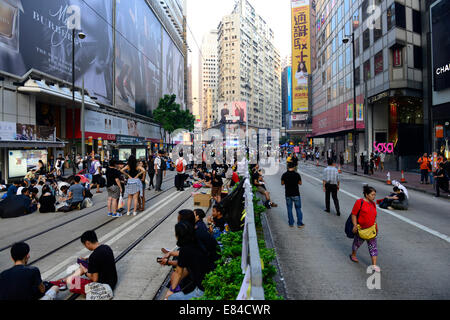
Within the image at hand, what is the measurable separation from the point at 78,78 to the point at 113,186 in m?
29.1

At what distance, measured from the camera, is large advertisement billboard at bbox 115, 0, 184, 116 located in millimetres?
45906

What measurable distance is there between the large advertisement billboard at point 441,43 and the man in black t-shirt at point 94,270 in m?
26.1

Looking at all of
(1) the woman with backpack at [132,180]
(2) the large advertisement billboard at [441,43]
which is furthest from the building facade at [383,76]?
(1) the woman with backpack at [132,180]

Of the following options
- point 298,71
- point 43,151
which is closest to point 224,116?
point 298,71

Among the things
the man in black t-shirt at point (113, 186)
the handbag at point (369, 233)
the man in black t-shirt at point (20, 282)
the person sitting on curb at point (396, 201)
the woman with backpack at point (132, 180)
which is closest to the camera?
the man in black t-shirt at point (20, 282)

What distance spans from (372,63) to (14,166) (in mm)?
34109

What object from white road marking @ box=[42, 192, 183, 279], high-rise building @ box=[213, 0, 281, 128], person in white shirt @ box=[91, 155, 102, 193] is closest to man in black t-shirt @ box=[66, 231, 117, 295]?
white road marking @ box=[42, 192, 183, 279]

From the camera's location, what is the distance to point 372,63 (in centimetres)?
3186

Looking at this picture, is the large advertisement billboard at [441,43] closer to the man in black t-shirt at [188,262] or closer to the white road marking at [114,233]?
the white road marking at [114,233]

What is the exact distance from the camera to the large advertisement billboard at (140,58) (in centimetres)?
4591

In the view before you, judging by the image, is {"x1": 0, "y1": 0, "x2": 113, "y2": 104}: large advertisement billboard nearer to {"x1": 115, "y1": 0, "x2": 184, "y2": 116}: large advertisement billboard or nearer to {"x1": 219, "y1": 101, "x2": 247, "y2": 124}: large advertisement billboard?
{"x1": 115, "y1": 0, "x2": 184, "y2": 116}: large advertisement billboard

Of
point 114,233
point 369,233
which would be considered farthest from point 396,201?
point 114,233
